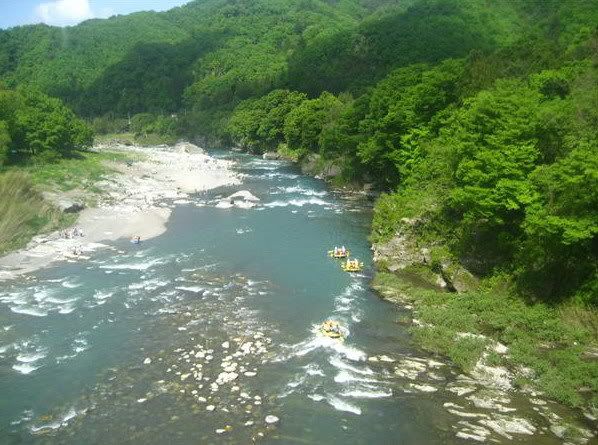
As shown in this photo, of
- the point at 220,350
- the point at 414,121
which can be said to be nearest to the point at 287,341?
the point at 220,350

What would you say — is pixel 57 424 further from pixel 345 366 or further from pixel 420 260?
pixel 420 260

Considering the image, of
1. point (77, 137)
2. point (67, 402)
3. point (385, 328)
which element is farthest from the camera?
point (77, 137)

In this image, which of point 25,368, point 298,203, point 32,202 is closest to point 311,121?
point 298,203

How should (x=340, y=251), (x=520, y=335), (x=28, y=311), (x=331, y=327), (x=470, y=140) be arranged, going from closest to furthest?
(x=520, y=335)
(x=331, y=327)
(x=28, y=311)
(x=470, y=140)
(x=340, y=251)

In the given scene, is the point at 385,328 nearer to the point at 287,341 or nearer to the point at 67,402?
the point at 287,341

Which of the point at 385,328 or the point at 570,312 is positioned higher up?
the point at 570,312
